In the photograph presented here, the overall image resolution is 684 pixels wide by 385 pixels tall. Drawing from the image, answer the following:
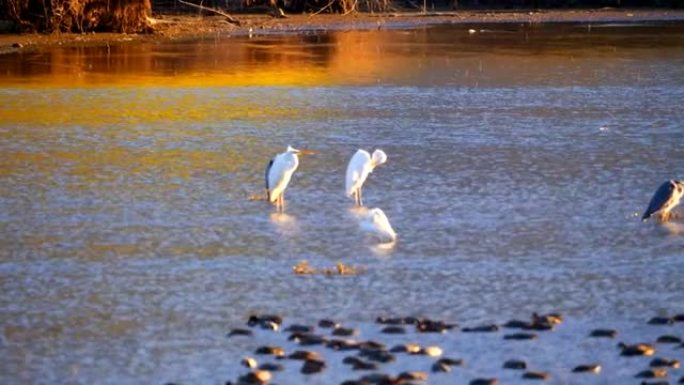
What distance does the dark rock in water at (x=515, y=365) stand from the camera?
6.75m

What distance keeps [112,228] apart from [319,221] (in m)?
1.50

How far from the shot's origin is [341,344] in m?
7.07

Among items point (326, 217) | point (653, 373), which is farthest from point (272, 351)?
point (326, 217)

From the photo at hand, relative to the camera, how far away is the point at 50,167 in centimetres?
1254

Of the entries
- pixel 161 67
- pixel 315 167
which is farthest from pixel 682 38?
pixel 315 167

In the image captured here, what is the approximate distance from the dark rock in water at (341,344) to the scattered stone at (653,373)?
4.59 ft

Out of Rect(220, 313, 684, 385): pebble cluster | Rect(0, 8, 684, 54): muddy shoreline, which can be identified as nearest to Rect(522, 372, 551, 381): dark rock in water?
Rect(220, 313, 684, 385): pebble cluster

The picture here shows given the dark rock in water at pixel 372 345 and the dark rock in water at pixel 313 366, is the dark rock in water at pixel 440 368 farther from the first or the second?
the dark rock in water at pixel 313 366

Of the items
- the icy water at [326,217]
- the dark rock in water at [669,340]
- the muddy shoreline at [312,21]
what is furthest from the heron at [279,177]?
the muddy shoreline at [312,21]

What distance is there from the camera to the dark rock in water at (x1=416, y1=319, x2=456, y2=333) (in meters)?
7.37

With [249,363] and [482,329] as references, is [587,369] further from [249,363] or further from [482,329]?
[249,363]

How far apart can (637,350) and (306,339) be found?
1661mm

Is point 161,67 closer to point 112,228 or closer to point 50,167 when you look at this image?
point 50,167

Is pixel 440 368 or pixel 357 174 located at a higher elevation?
pixel 357 174
